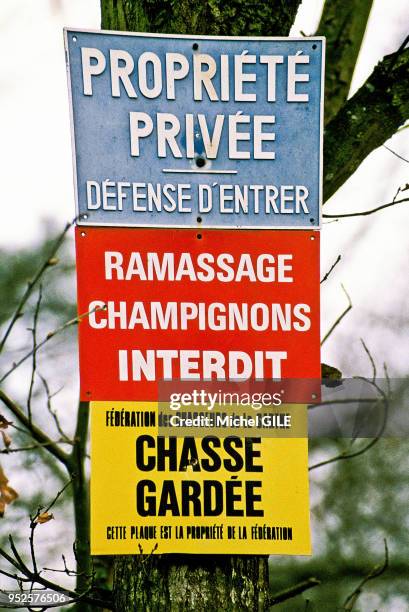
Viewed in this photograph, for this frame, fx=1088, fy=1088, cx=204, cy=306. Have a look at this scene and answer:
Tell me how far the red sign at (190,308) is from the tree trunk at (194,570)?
41 centimetres

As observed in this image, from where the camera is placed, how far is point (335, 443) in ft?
29.1

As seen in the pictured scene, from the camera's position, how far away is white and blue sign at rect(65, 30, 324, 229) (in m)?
2.67

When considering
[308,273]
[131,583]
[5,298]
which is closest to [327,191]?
[308,273]

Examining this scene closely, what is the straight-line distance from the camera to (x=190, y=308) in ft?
8.73

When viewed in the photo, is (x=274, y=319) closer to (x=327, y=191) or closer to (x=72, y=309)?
(x=327, y=191)

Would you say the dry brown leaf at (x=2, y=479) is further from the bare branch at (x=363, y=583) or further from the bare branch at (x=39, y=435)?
the bare branch at (x=363, y=583)

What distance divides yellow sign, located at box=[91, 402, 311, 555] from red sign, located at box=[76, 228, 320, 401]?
0.36 ft

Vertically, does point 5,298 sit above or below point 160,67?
below

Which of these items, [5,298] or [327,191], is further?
[5,298]

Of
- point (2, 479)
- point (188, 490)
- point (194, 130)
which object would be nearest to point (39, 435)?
point (188, 490)

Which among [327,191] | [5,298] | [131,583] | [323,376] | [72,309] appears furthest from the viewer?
[5,298]

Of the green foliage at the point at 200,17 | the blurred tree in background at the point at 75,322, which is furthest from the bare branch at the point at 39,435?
the green foliage at the point at 200,17

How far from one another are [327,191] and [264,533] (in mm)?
1081

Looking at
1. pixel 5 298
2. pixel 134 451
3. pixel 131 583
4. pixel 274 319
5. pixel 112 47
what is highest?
pixel 112 47
